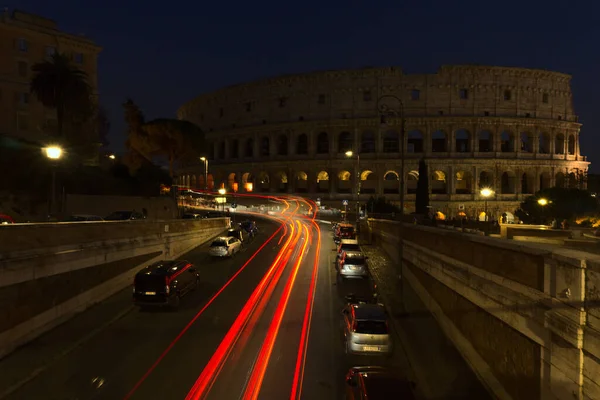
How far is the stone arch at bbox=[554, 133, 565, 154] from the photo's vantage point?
79.1 meters

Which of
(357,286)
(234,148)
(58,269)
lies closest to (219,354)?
(58,269)

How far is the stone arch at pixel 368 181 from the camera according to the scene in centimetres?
7856

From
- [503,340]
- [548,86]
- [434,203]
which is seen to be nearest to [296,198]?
[434,203]

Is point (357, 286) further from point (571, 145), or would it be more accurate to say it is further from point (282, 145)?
point (571, 145)

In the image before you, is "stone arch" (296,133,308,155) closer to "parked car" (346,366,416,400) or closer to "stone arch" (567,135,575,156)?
"stone arch" (567,135,575,156)

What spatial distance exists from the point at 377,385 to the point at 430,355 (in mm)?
6249

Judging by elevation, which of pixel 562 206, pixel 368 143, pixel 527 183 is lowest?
pixel 562 206

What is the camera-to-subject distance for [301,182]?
3342 inches

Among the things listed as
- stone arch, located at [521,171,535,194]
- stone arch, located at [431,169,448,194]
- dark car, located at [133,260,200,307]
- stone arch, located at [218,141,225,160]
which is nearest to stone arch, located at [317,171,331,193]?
stone arch, located at [431,169,448,194]

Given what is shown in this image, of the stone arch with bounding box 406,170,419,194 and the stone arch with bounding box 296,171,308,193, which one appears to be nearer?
the stone arch with bounding box 406,170,419,194

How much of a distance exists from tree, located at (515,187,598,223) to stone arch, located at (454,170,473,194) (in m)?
19.5

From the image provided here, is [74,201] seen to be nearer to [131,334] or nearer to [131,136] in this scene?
[131,136]

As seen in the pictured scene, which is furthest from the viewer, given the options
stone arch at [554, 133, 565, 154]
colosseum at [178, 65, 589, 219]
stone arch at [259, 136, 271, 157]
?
stone arch at [259, 136, 271, 157]

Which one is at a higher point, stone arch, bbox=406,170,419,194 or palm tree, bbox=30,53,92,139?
palm tree, bbox=30,53,92,139
